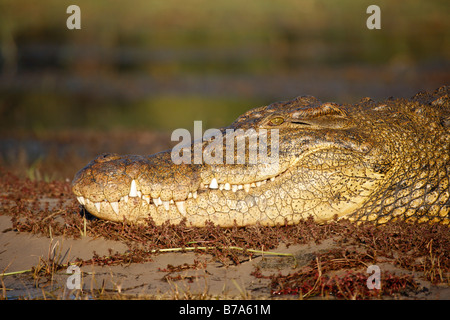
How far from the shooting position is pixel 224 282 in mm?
3262

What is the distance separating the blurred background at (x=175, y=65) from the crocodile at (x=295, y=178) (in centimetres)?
288

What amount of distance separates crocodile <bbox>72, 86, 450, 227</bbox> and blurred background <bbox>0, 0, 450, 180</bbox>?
9.45ft

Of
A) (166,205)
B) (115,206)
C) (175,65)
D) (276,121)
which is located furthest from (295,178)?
(175,65)

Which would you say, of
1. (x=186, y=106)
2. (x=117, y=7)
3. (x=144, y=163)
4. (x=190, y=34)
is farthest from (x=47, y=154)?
(x=117, y=7)

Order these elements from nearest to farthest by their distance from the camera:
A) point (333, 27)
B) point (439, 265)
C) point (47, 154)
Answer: point (439, 265) → point (47, 154) → point (333, 27)

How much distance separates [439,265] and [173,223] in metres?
1.84

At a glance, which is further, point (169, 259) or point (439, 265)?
point (169, 259)

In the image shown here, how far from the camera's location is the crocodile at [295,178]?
370 cm

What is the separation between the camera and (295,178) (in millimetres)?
3812

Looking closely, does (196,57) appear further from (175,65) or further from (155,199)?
(155,199)

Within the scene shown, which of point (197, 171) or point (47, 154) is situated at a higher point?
point (197, 171)

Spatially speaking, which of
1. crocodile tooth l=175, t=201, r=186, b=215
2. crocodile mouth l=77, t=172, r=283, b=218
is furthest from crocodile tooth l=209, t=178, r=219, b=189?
crocodile tooth l=175, t=201, r=186, b=215

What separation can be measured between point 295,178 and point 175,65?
1694 centimetres

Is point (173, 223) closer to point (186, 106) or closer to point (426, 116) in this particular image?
point (426, 116)
